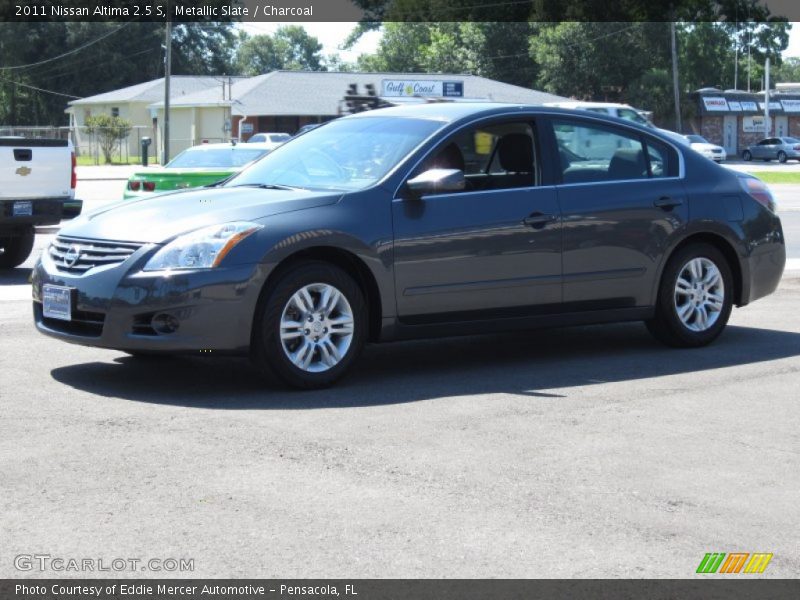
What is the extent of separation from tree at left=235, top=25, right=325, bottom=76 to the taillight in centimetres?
15495

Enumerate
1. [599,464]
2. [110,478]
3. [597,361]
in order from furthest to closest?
[597,361], [599,464], [110,478]

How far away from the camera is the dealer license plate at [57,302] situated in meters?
7.36

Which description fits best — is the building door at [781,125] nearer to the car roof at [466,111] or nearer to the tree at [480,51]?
the tree at [480,51]

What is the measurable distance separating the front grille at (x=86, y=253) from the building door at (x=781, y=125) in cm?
8166

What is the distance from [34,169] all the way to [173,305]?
7.07 meters

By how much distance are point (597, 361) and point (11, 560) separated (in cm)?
500

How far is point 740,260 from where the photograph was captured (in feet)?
30.0

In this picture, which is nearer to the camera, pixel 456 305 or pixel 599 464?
pixel 599 464

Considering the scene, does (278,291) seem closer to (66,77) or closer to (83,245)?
(83,245)

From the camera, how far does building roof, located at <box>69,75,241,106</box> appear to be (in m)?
81.6

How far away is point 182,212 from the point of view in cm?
749

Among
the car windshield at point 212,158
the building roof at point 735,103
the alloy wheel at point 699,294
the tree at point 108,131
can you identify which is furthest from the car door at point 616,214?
the building roof at point 735,103
